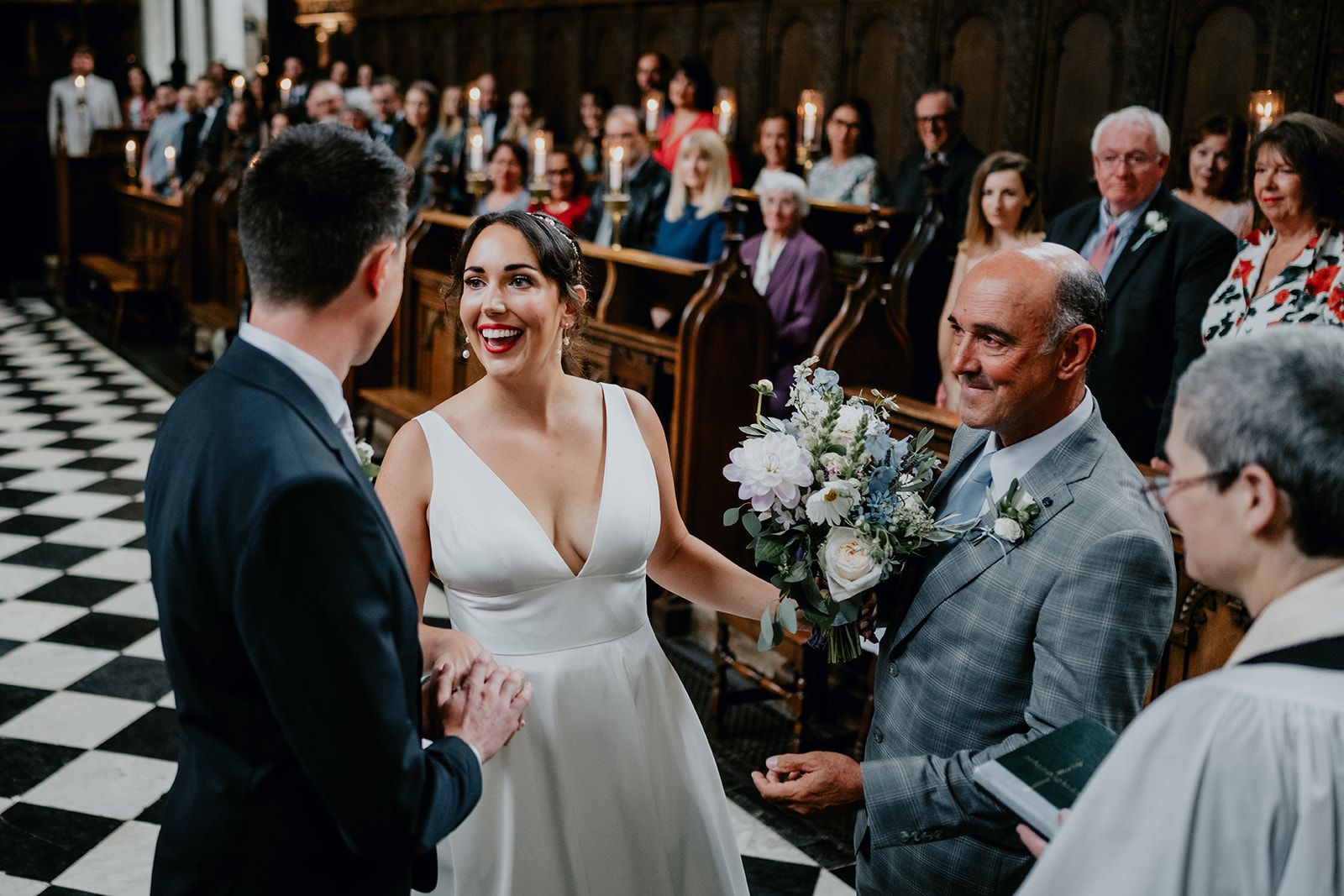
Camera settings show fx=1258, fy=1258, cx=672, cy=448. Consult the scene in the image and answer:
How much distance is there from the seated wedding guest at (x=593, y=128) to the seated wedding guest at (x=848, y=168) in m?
1.94

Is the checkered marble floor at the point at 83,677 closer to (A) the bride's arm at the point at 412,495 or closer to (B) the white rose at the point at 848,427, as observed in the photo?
(A) the bride's arm at the point at 412,495

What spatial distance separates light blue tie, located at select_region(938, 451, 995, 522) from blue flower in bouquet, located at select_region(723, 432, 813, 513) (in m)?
0.23

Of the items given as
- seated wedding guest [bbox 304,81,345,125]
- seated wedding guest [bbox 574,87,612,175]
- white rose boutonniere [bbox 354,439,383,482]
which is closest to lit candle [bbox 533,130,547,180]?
seated wedding guest [bbox 574,87,612,175]

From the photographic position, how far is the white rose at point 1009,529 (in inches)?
66.4

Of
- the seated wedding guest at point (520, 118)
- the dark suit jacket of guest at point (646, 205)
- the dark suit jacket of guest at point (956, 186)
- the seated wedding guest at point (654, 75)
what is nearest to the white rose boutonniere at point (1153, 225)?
the dark suit jacket of guest at point (956, 186)

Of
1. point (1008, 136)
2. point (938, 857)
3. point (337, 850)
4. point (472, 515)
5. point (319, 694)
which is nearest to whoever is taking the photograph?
point (319, 694)

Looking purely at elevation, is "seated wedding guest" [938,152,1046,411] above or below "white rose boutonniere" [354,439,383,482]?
above

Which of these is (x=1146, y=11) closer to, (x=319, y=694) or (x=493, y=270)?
(x=493, y=270)

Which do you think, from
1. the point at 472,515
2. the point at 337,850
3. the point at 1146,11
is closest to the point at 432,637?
the point at 472,515

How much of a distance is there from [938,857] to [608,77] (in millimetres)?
9301

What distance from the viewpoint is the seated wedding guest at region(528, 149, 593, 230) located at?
662cm

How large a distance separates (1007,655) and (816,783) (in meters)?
0.32

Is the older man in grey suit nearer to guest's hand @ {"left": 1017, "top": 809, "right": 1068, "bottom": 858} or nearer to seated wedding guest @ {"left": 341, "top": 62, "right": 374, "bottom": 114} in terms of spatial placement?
guest's hand @ {"left": 1017, "top": 809, "right": 1068, "bottom": 858}

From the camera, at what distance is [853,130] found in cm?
666
